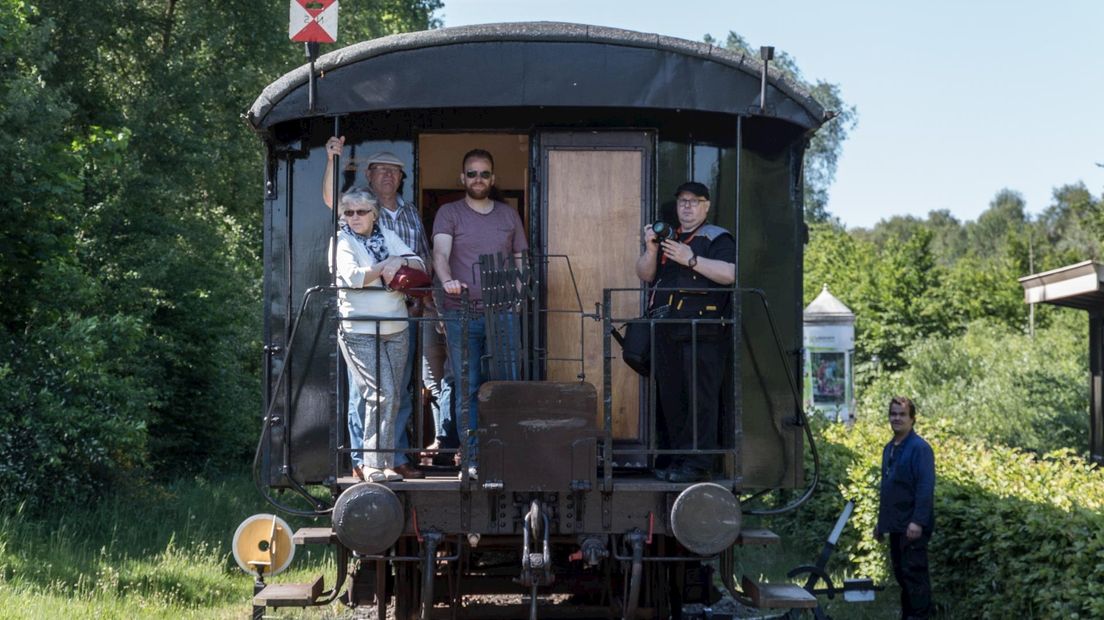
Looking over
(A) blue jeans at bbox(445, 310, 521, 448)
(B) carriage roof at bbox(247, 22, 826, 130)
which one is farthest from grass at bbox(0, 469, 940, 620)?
(B) carriage roof at bbox(247, 22, 826, 130)

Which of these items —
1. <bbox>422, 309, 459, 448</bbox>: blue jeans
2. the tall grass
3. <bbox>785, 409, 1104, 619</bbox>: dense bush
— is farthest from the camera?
the tall grass

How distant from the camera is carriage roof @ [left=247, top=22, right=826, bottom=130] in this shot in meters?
6.63

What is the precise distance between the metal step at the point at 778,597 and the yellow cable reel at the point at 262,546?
8.88 ft

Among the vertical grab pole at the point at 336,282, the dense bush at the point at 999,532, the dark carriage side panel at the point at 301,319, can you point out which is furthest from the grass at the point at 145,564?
the vertical grab pole at the point at 336,282

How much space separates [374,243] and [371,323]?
0.44 meters

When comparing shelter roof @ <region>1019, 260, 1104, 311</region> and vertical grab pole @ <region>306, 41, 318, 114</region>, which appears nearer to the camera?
vertical grab pole @ <region>306, 41, 318, 114</region>

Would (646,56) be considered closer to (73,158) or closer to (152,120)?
(73,158)

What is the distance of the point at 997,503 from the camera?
27.8ft

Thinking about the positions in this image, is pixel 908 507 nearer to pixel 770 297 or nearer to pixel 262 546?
pixel 770 297

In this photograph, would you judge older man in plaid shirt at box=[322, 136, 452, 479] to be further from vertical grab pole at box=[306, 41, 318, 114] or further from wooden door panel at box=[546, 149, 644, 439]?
wooden door panel at box=[546, 149, 644, 439]

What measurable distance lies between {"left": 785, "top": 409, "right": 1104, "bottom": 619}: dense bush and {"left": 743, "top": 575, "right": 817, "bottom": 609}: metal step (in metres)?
1.57

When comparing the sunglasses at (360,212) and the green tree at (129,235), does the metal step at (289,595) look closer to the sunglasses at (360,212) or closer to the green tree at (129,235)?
the sunglasses at (360,212)

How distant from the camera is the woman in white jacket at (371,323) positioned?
656 cm

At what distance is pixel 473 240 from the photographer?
23.2 ft
